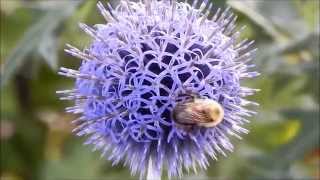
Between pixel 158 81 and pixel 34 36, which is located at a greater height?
pixel 34 36

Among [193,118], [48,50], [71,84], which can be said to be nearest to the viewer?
[193,118]

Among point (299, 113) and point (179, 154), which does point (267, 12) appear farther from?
point (179, 154)

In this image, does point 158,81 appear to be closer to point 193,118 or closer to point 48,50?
point 193,118

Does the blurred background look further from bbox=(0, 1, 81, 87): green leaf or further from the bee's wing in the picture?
the bee's wing

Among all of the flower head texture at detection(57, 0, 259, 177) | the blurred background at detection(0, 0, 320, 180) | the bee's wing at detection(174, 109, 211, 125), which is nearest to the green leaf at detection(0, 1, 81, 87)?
the blurred background at detection(0, 0, 320, 180)

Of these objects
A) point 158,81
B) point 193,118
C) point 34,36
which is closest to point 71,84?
point 34,36

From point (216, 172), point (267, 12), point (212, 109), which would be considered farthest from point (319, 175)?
point (212, 109)

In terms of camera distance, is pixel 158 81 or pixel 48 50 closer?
pixel 158 81

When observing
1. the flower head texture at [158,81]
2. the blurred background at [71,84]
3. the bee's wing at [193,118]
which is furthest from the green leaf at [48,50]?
the bee's wing at [193,118]
